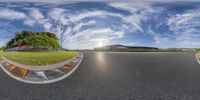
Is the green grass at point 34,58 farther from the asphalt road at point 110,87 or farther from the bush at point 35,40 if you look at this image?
the bush at point 35,40

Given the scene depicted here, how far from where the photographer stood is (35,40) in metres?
36.8

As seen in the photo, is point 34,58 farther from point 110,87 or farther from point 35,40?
point 110,87

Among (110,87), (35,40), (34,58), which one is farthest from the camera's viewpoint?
(34,58)

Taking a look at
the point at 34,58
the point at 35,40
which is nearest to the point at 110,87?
the point at 35,40

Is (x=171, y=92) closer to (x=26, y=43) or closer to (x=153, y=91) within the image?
(x=153, y=91)

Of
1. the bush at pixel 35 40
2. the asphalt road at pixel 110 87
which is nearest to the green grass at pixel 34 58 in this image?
the asphalt road at pixel 110 87

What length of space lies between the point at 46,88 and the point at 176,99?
32.6ft

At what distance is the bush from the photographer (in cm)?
3653

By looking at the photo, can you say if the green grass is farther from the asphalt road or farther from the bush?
the bush

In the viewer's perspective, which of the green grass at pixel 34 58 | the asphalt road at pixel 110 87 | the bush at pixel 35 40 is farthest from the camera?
the green grass at pixel 34 58

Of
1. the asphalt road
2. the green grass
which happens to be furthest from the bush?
the green grass

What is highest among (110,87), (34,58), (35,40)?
(35,40)

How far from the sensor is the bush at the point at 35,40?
120ft

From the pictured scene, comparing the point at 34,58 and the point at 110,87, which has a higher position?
the point at 34,58
